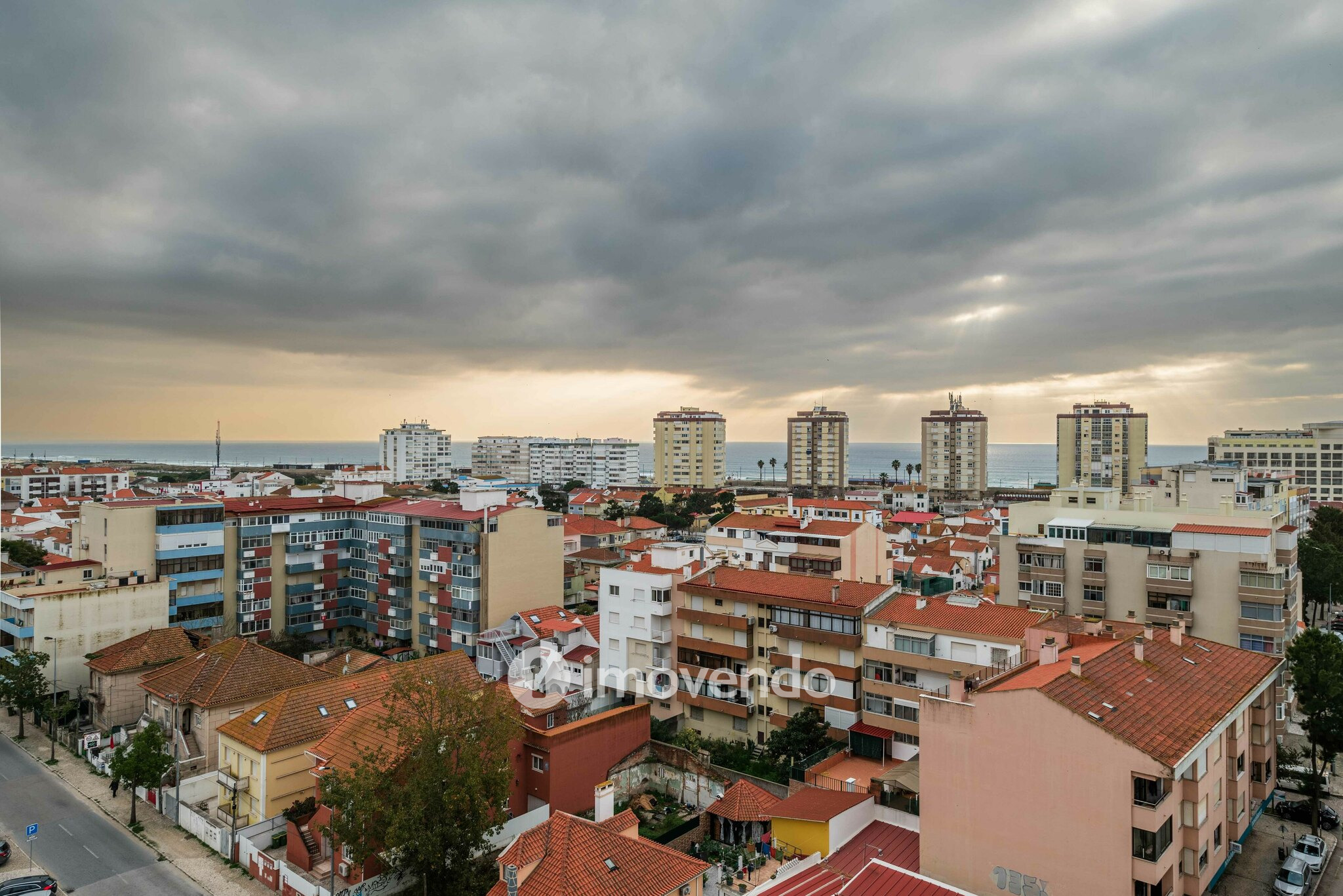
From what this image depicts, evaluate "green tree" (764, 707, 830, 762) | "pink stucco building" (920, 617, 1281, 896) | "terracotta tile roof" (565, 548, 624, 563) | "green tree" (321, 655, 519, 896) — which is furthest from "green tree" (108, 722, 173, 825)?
"terracotta tile roof" (565, 548, 624, 563)

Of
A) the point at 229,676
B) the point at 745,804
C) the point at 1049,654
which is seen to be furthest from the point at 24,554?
the point at 1049,654

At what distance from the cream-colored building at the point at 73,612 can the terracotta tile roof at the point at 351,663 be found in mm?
10429

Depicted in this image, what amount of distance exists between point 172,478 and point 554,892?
663 ft

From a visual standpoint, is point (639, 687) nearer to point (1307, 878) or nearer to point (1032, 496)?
point (1307, 878)

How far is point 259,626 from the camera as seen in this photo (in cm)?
5250

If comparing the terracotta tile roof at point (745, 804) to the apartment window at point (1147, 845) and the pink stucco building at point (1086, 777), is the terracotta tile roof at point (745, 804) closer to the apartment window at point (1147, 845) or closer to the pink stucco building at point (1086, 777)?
the pink stucco building at point (1086, 777)

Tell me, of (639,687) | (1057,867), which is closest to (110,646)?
(639,687)

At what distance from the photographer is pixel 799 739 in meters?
31.0

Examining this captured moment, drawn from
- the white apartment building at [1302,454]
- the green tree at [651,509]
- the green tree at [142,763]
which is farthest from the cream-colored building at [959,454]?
the green tree at [142,763]

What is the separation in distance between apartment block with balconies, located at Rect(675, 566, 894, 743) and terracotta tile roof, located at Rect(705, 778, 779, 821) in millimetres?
6139

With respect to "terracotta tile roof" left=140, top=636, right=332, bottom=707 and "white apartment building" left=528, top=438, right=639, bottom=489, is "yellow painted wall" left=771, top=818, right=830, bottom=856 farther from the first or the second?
"white apartment building" left=528, top=438, right=639, bottom=489

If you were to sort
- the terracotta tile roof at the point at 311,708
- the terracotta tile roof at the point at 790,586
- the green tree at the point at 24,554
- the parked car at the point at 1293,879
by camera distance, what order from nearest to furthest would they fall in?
the parked car at the point at 1293,879 → the terracotta tile roof at the point at 311,708 → the terracotta tile roof at the point at 790,586 → the green tree at the point at 24,554

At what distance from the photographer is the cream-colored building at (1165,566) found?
1394 inches

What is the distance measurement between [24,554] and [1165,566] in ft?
257
